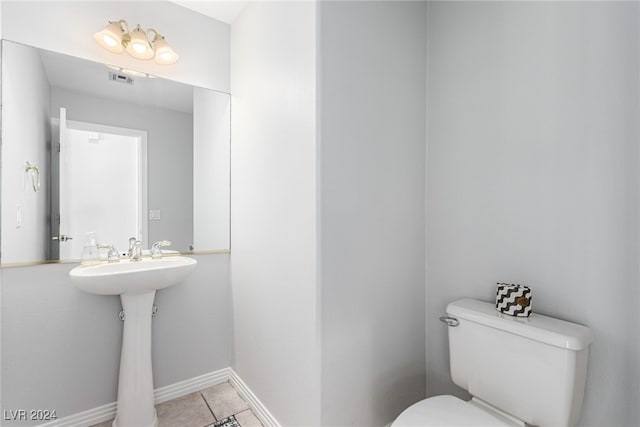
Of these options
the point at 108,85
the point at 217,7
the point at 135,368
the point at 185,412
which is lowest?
the point at 185,412

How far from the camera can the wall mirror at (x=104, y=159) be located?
1.42 metres

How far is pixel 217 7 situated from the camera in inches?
73.2

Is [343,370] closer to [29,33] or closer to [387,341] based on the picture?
[387,341]

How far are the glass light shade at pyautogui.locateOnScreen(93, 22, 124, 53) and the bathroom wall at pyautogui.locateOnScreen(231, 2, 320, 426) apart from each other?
2.08ft

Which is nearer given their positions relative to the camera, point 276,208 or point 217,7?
point 276,208

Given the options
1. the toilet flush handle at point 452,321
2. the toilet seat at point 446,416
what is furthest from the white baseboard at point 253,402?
the toilet flush handle at point 452,321

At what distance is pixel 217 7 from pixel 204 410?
2385 mm

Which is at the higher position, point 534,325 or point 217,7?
point 217,7

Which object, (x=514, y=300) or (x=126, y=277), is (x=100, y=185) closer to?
(x=126, y=277)

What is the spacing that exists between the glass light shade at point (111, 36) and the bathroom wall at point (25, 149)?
Answer: 0.96 ft

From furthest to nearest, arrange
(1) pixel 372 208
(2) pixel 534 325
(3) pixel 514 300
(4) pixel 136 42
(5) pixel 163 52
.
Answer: (5) pixel 163 52 < (4) pixel 136 42 < (1) pixel 372 208 < (3) pixel 514 300 < (2) pixel 534 325

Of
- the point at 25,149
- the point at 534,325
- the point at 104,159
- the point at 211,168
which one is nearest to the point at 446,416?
the point at 534,325

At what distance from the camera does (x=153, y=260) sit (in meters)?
1.75

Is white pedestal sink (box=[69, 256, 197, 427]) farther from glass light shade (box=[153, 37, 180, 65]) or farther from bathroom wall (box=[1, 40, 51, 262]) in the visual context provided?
glass light shade (box=[153, 37, 180, 65])
